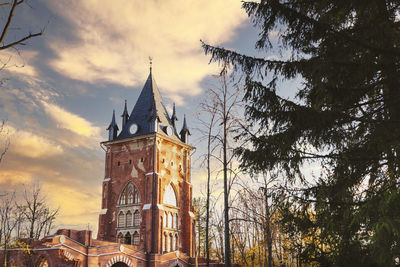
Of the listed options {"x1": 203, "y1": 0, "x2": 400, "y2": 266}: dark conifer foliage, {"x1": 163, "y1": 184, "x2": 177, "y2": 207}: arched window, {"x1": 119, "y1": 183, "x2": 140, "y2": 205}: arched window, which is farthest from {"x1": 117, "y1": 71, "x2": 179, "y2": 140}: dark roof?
{"x1": 203, "y1": 0, "x2": 400, "y2": 266}: dark conifer foliage

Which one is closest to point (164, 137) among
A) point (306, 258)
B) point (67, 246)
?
point (67, 246)

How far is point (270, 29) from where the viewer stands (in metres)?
8.29

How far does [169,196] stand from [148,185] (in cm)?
293

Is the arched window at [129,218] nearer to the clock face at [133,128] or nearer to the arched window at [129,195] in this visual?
the arched window at [129,195]

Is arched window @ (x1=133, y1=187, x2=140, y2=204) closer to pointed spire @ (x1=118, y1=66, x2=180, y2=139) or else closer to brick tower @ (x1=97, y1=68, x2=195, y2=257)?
brick tower @ (x1=97, y1=68, x2=195, y2=257)

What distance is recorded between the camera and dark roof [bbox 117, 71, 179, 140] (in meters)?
34.7

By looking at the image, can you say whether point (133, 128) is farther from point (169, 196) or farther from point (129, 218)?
point (129, 218)

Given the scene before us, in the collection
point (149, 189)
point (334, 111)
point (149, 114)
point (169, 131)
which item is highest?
point (149, 114)

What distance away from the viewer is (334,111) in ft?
23.9

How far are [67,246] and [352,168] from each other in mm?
18974

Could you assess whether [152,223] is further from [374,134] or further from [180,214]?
[374,134]

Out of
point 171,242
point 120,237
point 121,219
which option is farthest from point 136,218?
point 171,242

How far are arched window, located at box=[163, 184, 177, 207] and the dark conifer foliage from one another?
26.1 meters

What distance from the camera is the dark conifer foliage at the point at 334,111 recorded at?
7.12 m
